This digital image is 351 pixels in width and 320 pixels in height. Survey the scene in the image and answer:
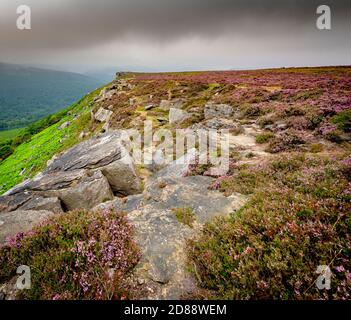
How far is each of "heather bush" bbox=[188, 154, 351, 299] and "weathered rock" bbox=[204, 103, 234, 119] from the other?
48.8 feet

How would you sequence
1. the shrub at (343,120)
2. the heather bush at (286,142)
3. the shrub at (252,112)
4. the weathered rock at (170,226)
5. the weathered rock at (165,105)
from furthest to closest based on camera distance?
the weathered rock at (165,105) < the shrub at (252,112) < the shrub at (343,120) < the heather bush at (286,142) < the weathered rock at (170,226)

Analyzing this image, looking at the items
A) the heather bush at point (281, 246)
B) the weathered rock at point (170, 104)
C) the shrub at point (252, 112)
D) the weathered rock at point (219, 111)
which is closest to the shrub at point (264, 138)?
the shrub at point (252, 112)

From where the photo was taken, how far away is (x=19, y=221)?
22.7ft

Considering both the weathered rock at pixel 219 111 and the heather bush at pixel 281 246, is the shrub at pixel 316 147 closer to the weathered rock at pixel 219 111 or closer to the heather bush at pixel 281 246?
the heather bush at pixel 281 246

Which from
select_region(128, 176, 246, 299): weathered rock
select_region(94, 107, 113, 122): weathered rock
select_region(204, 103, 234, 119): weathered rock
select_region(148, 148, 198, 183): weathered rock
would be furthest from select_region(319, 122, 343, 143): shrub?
select_region(94, 107, 113, 122): weathered rock

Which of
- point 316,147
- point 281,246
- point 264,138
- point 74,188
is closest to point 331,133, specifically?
point 316,147

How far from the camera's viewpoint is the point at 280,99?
837 inches

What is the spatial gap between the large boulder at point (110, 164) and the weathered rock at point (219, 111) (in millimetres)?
10988

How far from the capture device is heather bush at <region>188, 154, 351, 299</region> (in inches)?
130

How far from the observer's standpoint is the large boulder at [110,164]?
36.9 feet

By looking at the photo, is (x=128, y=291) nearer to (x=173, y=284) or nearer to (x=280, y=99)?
(x=173, y=284)

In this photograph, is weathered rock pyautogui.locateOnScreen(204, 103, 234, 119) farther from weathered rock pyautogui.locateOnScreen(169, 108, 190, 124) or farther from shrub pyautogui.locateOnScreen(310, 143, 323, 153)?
shrub pyautogui.locateOnScreen(310, 143, 323, 153)
